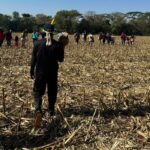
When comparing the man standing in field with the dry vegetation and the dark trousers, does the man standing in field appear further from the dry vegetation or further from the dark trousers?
the dry vegetation

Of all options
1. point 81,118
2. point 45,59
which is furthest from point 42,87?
point 81,118

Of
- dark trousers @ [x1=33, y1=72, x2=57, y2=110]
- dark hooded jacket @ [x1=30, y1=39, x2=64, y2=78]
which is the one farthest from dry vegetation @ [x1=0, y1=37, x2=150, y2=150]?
dark hooded jacket @ [x1=30, y1=39, x2=64, y2=78]

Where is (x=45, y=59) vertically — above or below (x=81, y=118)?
above

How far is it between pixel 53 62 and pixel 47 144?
6.06ft

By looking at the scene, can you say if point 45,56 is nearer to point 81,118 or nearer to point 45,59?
point 45,59

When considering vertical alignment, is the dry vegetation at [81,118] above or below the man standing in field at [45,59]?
below

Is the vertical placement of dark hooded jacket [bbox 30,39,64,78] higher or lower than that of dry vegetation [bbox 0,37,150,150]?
higher

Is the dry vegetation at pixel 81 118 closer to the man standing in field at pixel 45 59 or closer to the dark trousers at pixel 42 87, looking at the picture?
the dark trousers at pixel 42 87

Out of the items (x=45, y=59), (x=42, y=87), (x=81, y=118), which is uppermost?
(x=45, y=59)

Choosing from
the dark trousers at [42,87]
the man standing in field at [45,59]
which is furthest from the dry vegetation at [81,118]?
the man standing in field at [45,59]

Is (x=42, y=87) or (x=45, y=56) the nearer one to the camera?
(x=45, y=56)

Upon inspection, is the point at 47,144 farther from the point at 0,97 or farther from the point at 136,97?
the point at 136,97

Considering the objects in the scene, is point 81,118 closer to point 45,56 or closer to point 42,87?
point 42,87

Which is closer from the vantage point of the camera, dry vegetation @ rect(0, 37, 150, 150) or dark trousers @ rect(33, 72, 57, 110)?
dry vegetation @ rect(0, 37, 150, 150)
